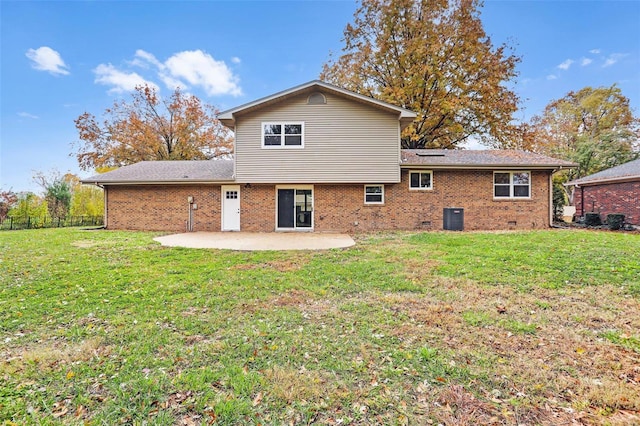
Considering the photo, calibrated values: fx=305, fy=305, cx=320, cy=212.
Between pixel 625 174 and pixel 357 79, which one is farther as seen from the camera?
pixel 357 79

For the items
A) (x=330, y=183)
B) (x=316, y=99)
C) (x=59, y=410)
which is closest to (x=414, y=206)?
(x=330, y=183)

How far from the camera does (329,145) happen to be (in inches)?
509

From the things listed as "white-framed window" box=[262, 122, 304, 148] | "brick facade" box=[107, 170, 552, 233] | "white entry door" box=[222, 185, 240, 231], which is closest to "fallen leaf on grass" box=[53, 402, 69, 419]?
"brick facade" box=[107, 170, 552, 233]

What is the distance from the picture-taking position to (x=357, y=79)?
21031 mm

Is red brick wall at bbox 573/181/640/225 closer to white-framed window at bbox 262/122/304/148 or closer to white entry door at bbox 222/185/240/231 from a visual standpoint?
white-framed window at bbox 262/122/304/148

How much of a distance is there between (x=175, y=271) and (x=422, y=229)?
10.3m

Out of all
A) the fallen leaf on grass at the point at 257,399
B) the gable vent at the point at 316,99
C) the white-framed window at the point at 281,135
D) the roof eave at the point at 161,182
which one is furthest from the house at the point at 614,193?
the fallen leaf on grass at the point at 257,399

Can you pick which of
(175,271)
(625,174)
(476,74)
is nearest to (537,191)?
(625,174)

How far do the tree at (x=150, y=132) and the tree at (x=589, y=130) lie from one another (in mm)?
26960

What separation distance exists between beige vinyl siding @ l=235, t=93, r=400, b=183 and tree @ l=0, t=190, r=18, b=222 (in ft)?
49.4

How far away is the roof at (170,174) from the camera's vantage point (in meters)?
13.6

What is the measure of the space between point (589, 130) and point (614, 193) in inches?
728

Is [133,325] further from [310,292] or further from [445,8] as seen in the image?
[445,8]

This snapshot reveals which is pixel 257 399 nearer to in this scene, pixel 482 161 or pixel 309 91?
pixel 309 91
